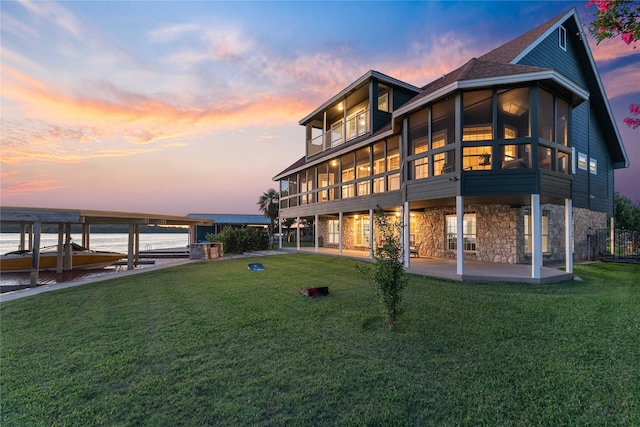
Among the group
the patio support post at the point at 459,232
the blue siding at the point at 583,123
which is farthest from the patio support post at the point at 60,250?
the blue siding at the point at 583,123

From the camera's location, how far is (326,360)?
11.9 feet

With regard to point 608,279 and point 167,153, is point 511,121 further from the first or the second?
point 167,153

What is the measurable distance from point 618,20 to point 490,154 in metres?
6.87

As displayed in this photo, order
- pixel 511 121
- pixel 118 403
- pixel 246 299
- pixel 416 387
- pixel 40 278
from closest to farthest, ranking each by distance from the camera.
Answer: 1. pixel 118 403
2. pixel 416 387
3. pixel 246 299
4. pixel 511 121
5. pixel 40 278

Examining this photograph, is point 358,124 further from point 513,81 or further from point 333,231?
point 513,81

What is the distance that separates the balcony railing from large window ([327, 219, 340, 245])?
5300 mm

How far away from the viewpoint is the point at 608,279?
28.2 ft

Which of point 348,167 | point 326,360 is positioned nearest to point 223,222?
point 348,167

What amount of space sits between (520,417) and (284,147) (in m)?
28.2

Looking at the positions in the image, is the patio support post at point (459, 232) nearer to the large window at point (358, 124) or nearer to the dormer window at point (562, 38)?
the large window at point (358, 124)

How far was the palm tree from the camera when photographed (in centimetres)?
3288

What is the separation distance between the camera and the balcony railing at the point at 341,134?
15211 millimetres

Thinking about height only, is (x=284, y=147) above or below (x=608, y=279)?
above

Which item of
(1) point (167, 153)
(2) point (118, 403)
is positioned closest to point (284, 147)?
(1) point (167, 153)
